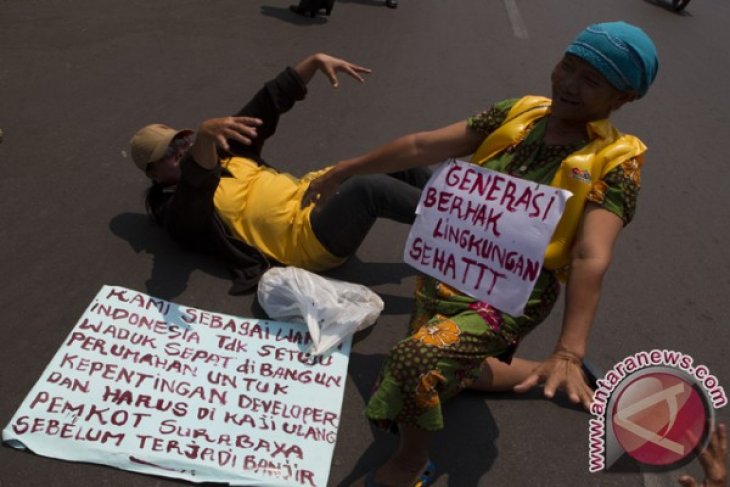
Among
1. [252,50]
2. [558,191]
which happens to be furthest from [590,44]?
[252,50]

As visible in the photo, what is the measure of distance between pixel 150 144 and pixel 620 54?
194 centimetres

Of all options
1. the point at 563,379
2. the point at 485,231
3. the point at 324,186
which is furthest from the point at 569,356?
the point at 324,186

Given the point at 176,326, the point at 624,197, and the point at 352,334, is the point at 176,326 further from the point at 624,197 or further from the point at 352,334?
the point at 624,197

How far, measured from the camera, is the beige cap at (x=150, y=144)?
284 centimetres

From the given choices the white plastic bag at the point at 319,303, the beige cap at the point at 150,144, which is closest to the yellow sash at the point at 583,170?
the white plastic bag at the point at 319,303

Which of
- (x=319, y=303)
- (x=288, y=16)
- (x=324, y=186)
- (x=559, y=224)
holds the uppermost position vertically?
(x=559, y=224)

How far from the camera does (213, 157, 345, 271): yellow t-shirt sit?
116 inches

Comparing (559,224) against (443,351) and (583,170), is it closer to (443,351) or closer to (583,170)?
(583,170)

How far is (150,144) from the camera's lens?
9.39 ft

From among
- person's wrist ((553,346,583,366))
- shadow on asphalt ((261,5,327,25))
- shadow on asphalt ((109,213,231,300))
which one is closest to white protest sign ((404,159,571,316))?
person's wrist ((553,346,583,366))

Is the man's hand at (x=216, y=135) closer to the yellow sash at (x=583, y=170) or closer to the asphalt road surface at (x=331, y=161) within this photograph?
the asphalt road surface at (x=331, y=161)

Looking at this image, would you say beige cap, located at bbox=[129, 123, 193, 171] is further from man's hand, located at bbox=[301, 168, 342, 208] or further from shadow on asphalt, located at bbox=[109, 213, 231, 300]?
man's hand, located at bbox=[301, 168, 342, 208]

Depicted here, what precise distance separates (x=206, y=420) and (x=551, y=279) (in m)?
1.26

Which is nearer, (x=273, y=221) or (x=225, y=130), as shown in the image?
(x=225, y=130)
